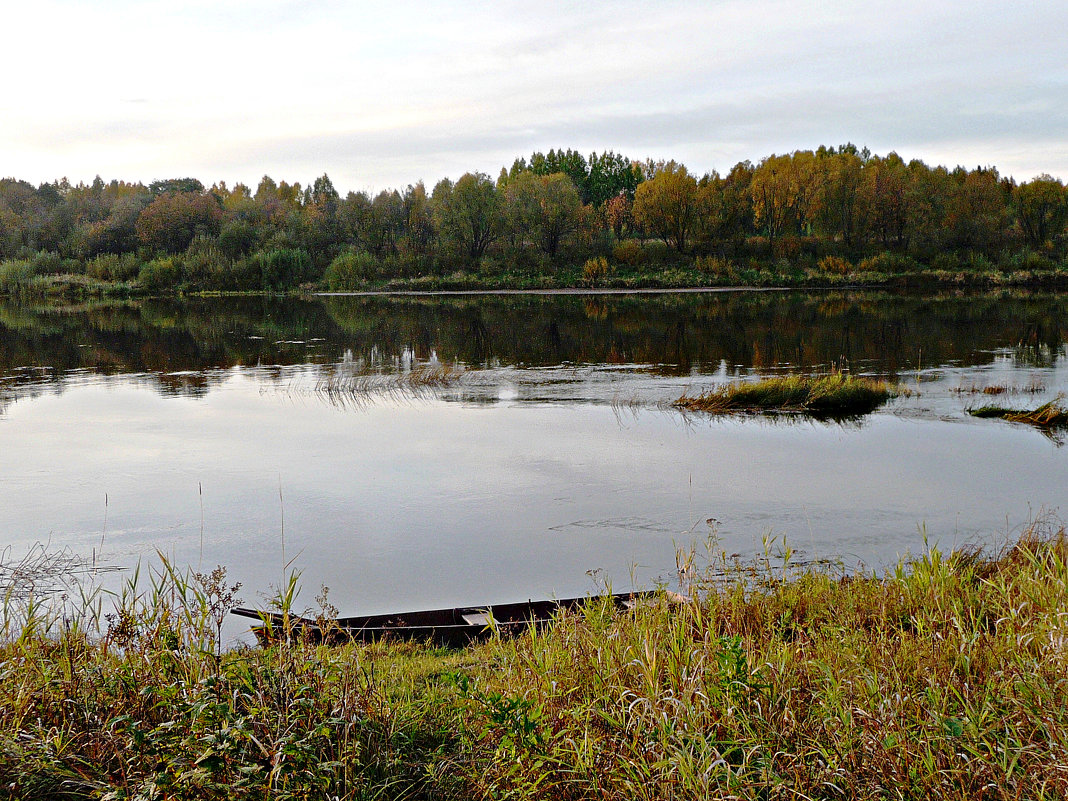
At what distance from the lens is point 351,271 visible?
72812mm

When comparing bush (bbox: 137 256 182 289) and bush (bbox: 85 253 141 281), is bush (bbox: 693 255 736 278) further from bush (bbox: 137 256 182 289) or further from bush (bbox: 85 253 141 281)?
bush (bbox: 85 253 141 281)

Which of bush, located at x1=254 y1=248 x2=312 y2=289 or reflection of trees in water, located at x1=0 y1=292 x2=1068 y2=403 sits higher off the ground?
bush, located at x1=254 y1=248 x2=312 y2=289

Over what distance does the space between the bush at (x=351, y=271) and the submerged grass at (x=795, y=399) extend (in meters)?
56.4

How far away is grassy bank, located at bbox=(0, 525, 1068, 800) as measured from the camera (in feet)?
12.2

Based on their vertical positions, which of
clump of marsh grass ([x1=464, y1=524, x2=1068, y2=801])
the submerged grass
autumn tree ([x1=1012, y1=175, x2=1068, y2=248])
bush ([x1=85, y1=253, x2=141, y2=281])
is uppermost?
autumn tree ([x1=1012, y1=175, x2=1068, y2=248])

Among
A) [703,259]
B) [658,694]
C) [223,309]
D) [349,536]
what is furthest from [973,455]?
[703,259]

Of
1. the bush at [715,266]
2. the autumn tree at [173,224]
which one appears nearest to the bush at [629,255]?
the bush at [715,266]

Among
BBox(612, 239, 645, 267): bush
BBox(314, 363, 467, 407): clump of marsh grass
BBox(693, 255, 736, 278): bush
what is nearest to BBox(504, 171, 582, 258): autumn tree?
BBox(612, 239, 645, 267): bush

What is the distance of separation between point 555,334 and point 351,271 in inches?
1633

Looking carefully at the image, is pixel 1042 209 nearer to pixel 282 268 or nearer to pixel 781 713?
pixel 282 268

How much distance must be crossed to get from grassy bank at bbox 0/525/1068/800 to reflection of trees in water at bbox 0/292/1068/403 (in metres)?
18.7

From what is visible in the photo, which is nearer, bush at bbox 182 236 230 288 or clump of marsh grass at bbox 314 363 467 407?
clump of marsh grass at bbox 314 363 467 407

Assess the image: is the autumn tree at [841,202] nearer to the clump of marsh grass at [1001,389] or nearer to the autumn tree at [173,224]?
the autumn tree at [173,224]

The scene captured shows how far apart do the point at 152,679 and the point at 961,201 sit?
83105 millimetres
